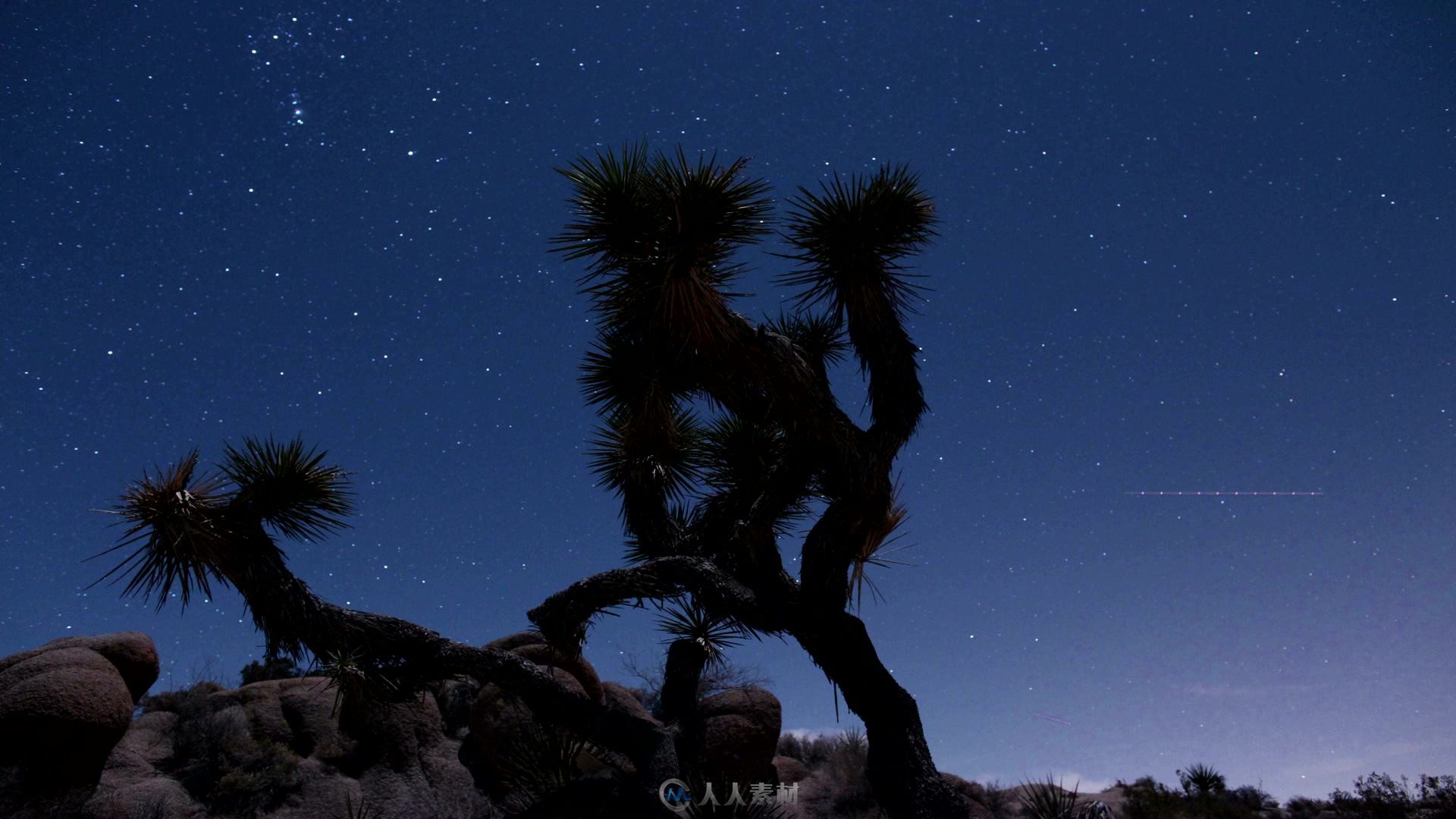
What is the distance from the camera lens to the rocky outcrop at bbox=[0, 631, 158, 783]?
36.2 feet

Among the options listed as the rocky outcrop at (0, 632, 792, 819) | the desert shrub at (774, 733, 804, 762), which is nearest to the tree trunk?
the rocky outcrop at (0, 632, 792, 819)

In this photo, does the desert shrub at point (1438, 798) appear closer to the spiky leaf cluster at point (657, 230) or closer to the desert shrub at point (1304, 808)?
the desert shrub at point (1304, 808)

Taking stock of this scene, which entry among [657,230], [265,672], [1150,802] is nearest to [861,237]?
[657,230]

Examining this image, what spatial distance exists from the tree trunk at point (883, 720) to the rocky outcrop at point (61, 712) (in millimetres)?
10368

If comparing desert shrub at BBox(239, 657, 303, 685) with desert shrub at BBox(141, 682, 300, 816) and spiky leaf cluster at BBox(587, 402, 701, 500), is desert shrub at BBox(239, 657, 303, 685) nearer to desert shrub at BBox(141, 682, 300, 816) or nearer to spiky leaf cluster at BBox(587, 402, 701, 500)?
desert shrub at BBox(141, 682, 300, 816)

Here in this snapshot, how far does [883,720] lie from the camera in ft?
26.6

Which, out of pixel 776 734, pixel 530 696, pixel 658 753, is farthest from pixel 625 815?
pixel 776 734

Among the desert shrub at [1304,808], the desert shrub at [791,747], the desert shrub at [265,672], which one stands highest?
the desert shrub at [265,672]

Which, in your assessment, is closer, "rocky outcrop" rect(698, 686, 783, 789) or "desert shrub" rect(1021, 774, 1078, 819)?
"desert shrub" rect(1021, 774, 1078, 819)

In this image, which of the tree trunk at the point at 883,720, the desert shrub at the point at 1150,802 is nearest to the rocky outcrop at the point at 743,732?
the tree trunk at the point at 883,720

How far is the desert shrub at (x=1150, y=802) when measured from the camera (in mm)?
9734

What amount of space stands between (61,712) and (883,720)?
1127 centimetres

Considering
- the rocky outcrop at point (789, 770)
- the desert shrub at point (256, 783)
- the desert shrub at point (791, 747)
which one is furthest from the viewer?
the desert shrub at point (791, 747)

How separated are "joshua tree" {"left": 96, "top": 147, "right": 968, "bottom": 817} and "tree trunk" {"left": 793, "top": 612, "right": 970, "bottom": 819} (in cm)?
2
